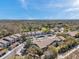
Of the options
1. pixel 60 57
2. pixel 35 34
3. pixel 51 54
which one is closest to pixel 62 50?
pixel 60 57

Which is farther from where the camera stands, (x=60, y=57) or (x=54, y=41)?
(x=54, y=41)

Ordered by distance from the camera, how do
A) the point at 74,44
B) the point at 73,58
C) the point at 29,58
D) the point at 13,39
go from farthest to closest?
the point at 13,39 → the point at 74,44 → the point at 73,58 → the point at 29,58

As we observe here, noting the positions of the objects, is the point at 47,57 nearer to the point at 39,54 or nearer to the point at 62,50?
the point at 39,54

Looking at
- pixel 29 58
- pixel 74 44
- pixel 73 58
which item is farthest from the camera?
pixel 74 44

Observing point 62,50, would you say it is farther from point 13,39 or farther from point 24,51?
point 13,39

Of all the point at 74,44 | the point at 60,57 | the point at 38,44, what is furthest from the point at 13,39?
the point at 60,57

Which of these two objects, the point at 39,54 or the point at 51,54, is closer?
the point at 51,54

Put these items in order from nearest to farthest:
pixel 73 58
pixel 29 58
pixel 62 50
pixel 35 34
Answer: pixel 29 58 < pixel 73 58 < pixel 62 50 < pixel 35 34

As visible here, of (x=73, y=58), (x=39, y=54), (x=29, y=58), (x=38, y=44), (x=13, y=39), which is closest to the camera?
(x=29, y=58)
